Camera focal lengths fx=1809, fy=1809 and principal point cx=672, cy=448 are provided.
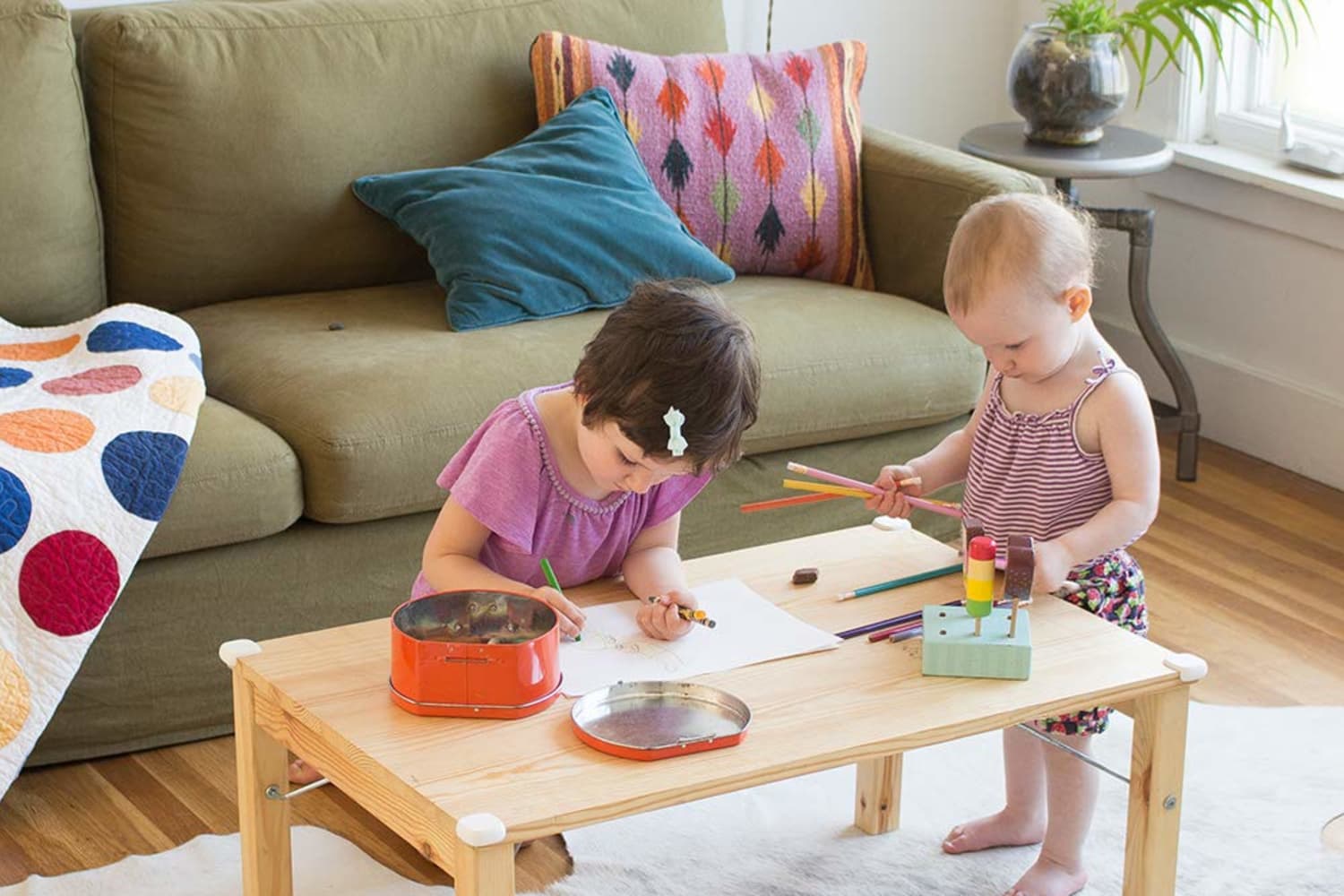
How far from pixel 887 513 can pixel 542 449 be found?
1.35 feet

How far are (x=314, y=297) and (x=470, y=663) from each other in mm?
1443

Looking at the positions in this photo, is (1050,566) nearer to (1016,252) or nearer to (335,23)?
(1016,252)

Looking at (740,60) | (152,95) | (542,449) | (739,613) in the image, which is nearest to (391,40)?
(152,95)

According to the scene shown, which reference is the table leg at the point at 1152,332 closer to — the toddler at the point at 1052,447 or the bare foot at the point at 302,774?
the toddler at the point at 1052,447

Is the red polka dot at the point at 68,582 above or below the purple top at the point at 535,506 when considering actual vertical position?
below

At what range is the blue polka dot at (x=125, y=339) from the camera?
249 centimetres

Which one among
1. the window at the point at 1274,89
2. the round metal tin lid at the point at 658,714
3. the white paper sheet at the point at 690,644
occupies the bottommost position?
the white paper sheet at the point at 690,644

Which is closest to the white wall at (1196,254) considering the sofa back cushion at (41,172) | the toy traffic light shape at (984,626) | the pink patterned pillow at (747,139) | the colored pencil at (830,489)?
the pink patterned pillow at (747,139)

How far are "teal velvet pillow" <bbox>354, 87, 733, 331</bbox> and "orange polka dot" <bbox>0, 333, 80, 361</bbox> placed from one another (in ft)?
1.72

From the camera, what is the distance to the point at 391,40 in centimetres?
288

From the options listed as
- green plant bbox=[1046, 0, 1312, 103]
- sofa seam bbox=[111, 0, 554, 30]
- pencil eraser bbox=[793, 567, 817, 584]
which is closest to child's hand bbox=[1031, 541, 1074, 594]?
pencil eraser bbox=[793, 567, 817, 584]

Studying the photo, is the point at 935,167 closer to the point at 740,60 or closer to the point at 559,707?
the point at 740,60

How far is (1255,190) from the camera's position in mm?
3459

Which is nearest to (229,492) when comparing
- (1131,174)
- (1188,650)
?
(1188,650)
